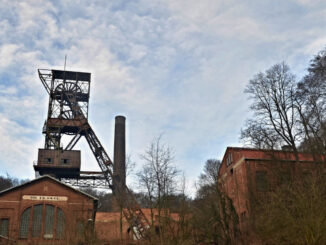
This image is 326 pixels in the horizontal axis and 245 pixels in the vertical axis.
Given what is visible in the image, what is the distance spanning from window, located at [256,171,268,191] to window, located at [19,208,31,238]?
61.1 feet

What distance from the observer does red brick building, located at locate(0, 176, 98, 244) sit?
27.3 m

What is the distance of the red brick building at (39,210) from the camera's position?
1075 inches

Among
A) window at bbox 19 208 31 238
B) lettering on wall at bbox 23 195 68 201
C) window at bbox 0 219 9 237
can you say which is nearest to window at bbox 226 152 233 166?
lettering on wall at bbox 23 195 68 201

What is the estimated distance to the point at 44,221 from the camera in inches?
1098

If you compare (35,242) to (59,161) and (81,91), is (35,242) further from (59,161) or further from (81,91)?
(81,91)

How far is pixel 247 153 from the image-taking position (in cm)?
2947

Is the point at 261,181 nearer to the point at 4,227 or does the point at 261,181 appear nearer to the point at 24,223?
the point at 24,223

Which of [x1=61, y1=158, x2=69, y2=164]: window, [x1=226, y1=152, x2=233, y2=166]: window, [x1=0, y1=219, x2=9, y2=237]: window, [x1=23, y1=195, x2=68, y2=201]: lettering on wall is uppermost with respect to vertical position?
[x1=61, y1=158, x2=69, y2=164]: window

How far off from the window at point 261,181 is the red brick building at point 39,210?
13.7m

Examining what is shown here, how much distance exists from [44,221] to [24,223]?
1.61 meters

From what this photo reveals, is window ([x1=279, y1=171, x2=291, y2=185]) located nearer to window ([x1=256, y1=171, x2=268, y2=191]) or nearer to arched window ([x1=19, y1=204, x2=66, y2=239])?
window ([x1=256, y1=171, x2=268, y2=191])

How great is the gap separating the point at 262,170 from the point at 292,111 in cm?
588

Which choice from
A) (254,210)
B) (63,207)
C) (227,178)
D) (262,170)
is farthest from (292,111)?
(63,207)

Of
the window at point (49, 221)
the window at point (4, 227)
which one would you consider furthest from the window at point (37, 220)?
the window at point (4, 227)
